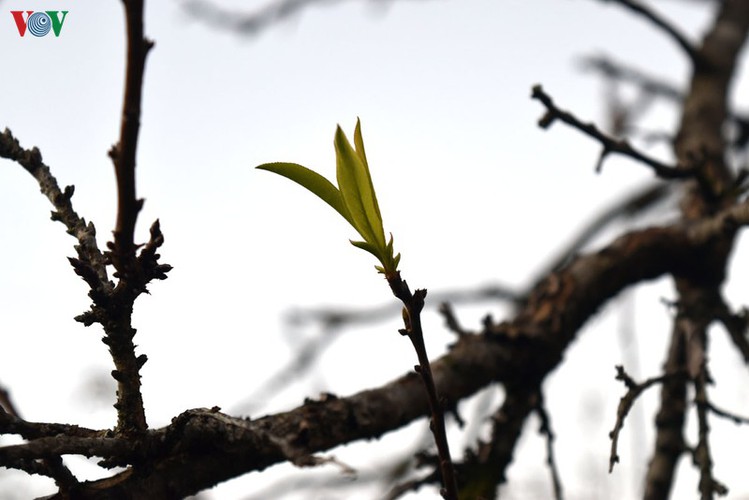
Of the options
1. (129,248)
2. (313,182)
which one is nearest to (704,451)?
(313,182)

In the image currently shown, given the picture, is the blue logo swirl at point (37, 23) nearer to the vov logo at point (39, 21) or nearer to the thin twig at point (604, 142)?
the vov logo at point (39, 21)

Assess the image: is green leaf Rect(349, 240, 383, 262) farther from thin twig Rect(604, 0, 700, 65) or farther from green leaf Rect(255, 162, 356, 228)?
thin twig Rect(604, 0, 700, 65)

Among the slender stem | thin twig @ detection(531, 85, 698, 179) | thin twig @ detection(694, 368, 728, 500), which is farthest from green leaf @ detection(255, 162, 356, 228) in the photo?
thin twig @ detection(694, 368, 728, 500)

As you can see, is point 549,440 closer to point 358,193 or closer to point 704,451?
point 704,451

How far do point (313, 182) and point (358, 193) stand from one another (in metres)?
0.05

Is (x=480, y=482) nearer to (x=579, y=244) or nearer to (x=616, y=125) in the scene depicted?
(x=579, y=244)

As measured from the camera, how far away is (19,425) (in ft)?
2.46

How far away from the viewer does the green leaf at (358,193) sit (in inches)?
30.8

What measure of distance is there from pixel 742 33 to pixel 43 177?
285 centimetres

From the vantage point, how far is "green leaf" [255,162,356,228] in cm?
77

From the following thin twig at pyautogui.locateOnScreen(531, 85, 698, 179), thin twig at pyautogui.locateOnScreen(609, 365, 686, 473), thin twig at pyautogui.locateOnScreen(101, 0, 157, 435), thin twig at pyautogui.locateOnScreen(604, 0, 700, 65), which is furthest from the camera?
thin twig at pyautogui.locateOnScreen(604, 0, 700, 65)

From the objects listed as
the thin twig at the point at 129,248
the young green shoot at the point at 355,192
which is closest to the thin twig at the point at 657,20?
the young green shoot at the point at 355,192

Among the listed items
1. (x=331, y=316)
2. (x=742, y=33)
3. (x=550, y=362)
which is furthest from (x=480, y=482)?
(x=742, y=33)

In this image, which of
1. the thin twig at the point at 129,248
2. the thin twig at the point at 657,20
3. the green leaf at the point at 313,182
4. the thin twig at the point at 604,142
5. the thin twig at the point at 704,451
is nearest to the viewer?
the thin twig at the point at 129,248
